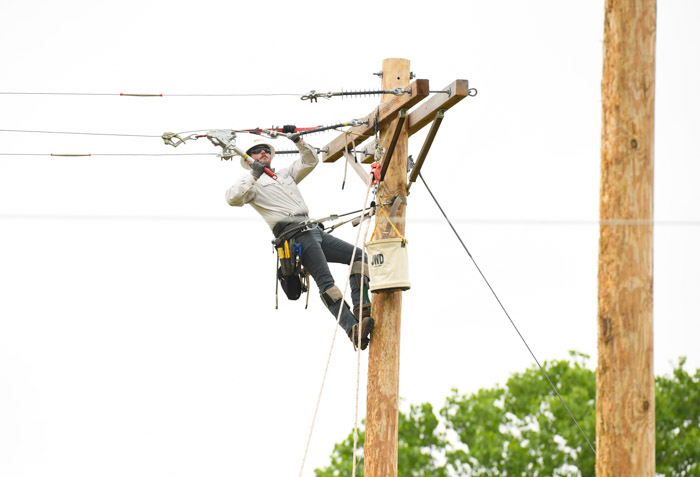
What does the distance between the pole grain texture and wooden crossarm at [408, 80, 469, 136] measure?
6.2 inches

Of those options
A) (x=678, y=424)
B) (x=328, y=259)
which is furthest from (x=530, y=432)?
(x=328, y=259)

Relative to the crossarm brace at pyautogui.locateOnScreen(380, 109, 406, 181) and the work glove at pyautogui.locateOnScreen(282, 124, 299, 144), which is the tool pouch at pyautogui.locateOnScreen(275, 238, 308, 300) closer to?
the work glove at pyautogui.locateOnScreen(282, 124, 299, 144)

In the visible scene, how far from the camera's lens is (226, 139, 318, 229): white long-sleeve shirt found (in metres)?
9.20

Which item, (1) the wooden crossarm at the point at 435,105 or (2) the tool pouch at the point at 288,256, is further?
(2) the tool pouch at the point at 288,256

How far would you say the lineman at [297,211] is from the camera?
8.99 m

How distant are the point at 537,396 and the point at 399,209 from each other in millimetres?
16688

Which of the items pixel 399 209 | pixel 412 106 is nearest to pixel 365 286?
pixel 399 209

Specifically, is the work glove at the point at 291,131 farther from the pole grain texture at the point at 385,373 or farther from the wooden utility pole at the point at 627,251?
the wooden utility pole at the point at 627,251

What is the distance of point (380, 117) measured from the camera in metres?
8.79

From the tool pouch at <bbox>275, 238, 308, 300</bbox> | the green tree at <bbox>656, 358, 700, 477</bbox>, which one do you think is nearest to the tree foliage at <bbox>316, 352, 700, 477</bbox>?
the green tree at <bbox>656, 358, 700, 477</bbox>

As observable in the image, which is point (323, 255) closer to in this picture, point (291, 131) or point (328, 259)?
point (328, 259)

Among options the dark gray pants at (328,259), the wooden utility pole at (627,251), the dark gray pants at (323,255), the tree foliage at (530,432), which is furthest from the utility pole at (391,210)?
the tree foliage at (530,432)

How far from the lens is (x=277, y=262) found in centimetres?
939

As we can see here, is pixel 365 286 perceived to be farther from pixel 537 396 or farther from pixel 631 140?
pixel 537 396
